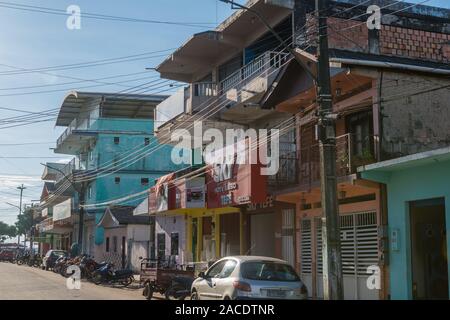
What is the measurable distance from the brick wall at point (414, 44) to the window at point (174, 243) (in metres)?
16.4

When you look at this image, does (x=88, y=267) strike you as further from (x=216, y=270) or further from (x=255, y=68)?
(x=216, y=270)

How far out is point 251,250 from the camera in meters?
24.7

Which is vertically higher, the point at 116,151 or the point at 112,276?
the point at 116,151

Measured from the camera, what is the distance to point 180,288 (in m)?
19.7

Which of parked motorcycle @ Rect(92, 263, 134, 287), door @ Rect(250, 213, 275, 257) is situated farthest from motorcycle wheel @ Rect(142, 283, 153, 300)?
parked motorcycle @ Rect(92, 263, 134, 287)

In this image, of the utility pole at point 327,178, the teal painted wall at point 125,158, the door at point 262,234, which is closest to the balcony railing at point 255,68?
the door at point 262,234

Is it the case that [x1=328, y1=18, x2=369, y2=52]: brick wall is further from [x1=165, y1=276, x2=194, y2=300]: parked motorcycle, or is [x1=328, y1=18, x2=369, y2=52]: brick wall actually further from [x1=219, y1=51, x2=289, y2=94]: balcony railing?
[x1=165, y1=276, x2=194, y2=300]: parked motorcycle

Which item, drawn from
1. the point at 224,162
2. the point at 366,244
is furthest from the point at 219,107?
the point at 366,244

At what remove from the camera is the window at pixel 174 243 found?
33.1m

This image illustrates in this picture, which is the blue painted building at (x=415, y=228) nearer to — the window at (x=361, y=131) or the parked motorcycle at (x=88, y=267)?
the window at (x=361, y=131)

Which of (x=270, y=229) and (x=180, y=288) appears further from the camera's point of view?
(x=270, y=229)

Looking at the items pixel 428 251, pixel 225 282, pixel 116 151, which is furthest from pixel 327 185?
pixel 116 151

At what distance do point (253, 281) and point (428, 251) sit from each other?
610cm
